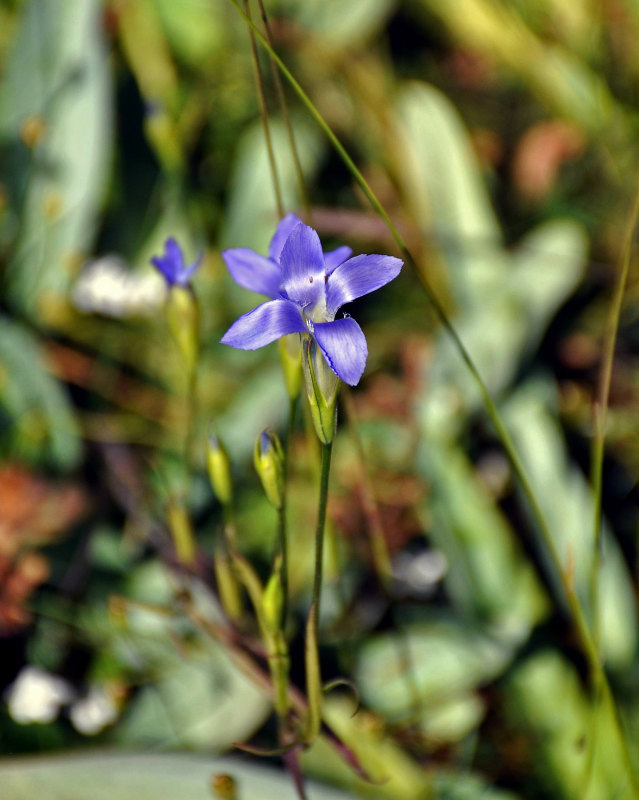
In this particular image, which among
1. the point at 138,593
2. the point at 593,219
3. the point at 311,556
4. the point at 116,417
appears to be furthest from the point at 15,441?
the point at 593,219

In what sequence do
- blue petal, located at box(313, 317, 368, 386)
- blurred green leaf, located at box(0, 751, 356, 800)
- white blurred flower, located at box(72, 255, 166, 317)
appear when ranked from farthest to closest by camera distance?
white blurred flower, located at box(72, 255, 166, 317) → blurred green leaf, located at box(0, 751, 356, 800) → blue petal, located at box(313, 317, 368, 386)

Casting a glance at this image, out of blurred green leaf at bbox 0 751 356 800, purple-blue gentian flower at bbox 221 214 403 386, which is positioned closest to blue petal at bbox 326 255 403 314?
purple-blue gentian flower at bbox 221 214 403 386

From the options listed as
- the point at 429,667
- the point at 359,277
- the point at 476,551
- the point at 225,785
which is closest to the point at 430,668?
the point at 429,667

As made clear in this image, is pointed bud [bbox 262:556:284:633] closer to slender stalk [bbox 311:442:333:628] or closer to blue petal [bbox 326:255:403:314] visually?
slender stalk [bbox 311:442:333:628]

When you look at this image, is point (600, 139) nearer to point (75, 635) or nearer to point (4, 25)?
point (4, 25)

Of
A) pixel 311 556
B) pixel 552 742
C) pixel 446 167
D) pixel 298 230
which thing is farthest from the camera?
pixel 446 167

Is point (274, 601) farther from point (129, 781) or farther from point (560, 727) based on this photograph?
point (560, 727)
